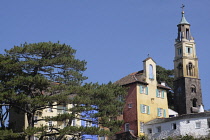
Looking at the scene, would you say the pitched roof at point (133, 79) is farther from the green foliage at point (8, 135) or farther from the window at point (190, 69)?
the green foliage at point (8, 135)

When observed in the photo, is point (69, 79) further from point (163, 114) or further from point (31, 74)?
point (163, 114)

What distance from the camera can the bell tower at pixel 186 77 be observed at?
80.6 meters

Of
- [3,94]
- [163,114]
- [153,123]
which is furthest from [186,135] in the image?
[3,94]

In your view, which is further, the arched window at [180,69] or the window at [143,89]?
the arched window at [180,69]

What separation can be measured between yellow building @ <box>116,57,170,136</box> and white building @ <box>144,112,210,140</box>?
1862 millimetres

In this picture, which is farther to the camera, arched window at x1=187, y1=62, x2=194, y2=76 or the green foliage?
arched window at x1=187, y1=62, x2=194, y2=76

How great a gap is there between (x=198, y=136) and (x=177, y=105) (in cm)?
2401

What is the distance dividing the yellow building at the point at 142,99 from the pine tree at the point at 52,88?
12.7m

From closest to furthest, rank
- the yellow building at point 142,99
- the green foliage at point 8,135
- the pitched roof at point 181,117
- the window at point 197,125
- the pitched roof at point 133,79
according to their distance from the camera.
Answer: the green foliage at point 8,135 → the pitched roof at point 181,117 → the window at point 197,125 → the yellow building at point 142,99 → the pitched roof at point 133,79

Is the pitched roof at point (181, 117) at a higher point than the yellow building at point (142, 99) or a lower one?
lower

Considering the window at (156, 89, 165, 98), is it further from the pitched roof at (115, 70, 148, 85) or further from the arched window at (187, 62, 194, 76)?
the arched window at (187, 62, 194, 76)

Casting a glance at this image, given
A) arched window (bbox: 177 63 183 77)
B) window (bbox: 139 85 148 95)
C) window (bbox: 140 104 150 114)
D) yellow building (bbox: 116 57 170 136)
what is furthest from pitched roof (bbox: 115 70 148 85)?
arched window (bbox: 177 63 183 77)

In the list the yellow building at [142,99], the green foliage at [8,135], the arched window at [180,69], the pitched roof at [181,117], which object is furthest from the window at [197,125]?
the arched window at [180,69]

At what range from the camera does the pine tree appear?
47.0 metres
